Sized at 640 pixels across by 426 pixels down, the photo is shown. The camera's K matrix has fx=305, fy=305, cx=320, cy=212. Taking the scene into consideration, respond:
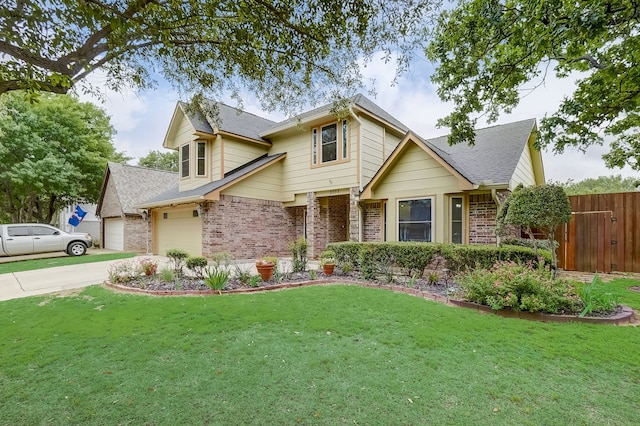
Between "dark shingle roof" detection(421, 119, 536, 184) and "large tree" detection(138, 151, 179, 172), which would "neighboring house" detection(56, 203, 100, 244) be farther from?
"dark shingle roof" detection(421, 119, 536, 184)

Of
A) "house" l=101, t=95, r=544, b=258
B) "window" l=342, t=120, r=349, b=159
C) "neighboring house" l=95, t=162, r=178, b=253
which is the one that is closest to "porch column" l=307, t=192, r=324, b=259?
"house" l=101, t=95, r=544, b=258

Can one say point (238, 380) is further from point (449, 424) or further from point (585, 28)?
point (585, 28)

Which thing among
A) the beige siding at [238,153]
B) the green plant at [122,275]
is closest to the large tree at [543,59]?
the green plant at [122,275]

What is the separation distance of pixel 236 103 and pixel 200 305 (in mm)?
4050

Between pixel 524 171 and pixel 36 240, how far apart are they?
21104 millimetres

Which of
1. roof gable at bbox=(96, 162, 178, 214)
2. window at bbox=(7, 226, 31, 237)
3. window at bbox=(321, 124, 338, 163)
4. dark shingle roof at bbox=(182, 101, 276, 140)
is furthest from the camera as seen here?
roof gable at bbox=(96, 162, 178, 214)

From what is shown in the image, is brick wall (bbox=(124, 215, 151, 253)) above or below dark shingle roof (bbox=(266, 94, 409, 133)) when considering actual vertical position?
below

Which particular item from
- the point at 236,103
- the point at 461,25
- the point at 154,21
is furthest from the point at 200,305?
the point at 461,25

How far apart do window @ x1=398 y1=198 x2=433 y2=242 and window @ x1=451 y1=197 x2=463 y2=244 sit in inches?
26.8

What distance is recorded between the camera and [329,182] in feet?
42.1

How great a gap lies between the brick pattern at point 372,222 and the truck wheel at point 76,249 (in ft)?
47.0

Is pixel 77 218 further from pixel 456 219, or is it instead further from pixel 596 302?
pixel 596 302

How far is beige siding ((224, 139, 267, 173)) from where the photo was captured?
14047 millimetres

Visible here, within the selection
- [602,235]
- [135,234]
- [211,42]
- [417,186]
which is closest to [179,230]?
[135,234]
